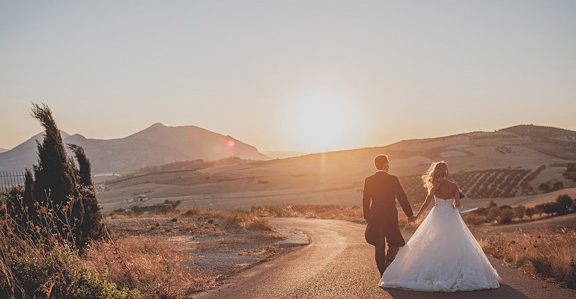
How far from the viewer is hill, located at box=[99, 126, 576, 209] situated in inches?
3317

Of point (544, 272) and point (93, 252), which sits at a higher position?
point (93, 252)

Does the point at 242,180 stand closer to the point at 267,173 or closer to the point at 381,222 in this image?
the point at 267,173

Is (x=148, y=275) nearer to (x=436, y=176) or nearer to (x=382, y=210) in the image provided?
(x=382, y=210)

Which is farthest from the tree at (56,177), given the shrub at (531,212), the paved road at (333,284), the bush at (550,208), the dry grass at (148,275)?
the bush at (550,208)

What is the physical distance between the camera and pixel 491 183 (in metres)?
85.3

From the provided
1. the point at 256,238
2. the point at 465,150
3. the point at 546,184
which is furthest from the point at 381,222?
the point at 465,150

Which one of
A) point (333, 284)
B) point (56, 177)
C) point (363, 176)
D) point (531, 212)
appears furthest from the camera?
point (363, 176)

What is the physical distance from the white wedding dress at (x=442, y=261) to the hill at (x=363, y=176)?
6674cm

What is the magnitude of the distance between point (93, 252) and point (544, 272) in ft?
29.0

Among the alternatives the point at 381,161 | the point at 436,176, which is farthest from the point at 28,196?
the point at 436,176

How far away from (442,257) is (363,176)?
110 metres

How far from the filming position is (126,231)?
1023 inches

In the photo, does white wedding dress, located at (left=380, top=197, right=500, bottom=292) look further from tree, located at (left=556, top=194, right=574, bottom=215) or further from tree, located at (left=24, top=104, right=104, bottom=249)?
tree, located at (left=556, top=194, right=574, bottom=215)

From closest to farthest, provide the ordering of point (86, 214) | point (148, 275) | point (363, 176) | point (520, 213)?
point (148, 275), point (86, 214), point (520, 213), point (363, 176)
